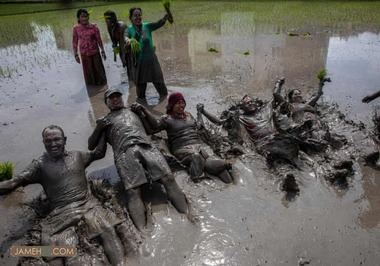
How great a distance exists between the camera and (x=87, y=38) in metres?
7.73

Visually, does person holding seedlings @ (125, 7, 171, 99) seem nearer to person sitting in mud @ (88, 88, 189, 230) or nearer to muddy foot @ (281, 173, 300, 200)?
person sitting in mud @ (88, 88, 189, 230)

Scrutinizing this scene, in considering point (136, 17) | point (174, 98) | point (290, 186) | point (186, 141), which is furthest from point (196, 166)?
point (136, 17)

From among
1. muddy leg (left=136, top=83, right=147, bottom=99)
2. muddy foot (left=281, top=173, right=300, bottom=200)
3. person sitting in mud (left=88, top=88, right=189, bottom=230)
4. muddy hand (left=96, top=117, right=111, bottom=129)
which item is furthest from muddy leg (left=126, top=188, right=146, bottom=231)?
muddy leg (left=136, top=83, right=147, bottom=99)

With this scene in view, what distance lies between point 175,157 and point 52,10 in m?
25.8

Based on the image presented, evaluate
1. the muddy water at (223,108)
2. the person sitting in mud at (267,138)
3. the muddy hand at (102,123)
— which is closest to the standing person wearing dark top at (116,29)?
the muddy water at (223,108)

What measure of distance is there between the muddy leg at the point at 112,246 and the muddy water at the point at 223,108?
202 millimetres

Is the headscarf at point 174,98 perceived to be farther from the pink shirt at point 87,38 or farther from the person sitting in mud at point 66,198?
the pink shirt at point 87,38

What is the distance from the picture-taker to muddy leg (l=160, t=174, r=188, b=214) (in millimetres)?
3758

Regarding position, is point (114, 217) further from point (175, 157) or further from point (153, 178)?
point (175, 157)

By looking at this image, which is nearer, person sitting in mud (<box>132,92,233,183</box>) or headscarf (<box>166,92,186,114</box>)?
person sitting in mud (<box>132,92,233,183</box>)

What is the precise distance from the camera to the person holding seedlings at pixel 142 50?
6430mm

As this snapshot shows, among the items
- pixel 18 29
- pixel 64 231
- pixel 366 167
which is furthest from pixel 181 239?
pixel 18 29

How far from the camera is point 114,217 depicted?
11.7 ft

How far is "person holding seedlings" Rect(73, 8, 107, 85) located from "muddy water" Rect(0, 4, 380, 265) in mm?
381
